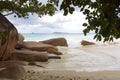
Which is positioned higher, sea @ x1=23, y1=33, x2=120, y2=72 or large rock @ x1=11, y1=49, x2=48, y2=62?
large rock @ x1=11, y1=49, x2=48, y2=62

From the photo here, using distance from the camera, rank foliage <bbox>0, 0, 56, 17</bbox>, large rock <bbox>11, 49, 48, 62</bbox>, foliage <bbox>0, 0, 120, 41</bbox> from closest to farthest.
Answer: foliage <bbox>0, 0, 120, 41</bbox>, foliage <bbox>0, 0, 56, 17</bbox>, large rock <bbox>11, 49, 48, 62</bbox>

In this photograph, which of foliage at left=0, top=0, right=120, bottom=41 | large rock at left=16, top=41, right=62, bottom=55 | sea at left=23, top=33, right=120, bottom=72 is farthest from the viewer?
large rock at left=16, top=41, right=62, bottom=55

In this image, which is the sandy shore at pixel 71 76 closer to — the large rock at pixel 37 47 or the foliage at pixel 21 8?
A: the foliage at pixel 21 8

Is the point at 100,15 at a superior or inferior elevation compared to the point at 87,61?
superior

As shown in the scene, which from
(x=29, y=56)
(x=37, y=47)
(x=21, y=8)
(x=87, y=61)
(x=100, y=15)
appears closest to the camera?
(x=100, y=15)

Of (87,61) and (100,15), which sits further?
(87,61)

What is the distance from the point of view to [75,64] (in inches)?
573

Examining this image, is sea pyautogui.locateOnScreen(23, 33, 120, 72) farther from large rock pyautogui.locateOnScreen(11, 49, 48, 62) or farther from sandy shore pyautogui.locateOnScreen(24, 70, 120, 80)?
sandy shore pyautogui.locateOnScreen(24, 70, 120, 80)

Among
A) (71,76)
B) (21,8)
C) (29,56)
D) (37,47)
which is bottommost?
(37,47)

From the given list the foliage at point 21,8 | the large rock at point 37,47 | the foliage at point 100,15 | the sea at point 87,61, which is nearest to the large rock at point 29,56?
the sea at point 87,61

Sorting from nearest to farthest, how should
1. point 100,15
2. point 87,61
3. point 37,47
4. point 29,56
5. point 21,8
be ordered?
1. point 100,15
2. point 21,8
3. point 29,56
4. point 87,61
5. point 37,47

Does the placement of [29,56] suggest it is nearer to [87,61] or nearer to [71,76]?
[87,61]

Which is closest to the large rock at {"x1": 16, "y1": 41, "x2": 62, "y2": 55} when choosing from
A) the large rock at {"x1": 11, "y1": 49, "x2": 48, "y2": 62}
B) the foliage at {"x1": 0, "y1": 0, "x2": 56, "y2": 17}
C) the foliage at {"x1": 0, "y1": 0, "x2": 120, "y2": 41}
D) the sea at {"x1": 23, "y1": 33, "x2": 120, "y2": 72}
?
the sea at {"x1": 23, "y1": 33, "x2": 120, "y2": 72}

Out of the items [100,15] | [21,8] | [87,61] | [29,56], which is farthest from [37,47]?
[100,15]
